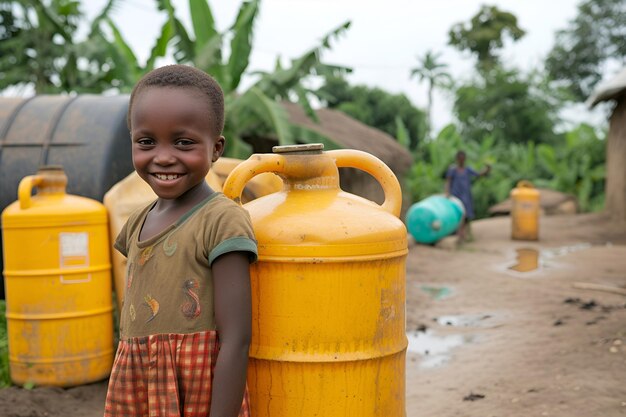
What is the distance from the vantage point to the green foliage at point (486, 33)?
101 ft

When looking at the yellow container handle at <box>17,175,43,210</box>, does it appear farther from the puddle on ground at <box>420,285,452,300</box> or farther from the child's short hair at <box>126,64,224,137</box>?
the puddle on ground at <box>420,285,452,300</box>

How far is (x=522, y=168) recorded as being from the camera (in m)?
19.7

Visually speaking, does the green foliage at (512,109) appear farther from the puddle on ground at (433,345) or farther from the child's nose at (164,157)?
the child's nose at (164,157)

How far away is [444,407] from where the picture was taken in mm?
3719

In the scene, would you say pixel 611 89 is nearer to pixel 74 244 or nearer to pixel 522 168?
pixel 522 168

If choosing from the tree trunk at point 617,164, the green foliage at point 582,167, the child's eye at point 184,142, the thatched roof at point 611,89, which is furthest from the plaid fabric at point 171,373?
the green foliage at point 582,167

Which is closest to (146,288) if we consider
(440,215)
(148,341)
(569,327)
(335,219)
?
(148,341)

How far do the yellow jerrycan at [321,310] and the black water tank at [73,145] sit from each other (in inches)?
139

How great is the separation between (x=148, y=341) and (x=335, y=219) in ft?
1.92

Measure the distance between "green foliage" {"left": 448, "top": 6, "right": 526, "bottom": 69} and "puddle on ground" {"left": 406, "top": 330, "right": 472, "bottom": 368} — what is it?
2671 centimetres

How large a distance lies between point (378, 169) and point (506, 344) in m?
3.32

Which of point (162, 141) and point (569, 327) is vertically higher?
point (162, 141)

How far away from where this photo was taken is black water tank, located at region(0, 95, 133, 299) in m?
5.21

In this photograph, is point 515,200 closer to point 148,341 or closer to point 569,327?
point 569,327
